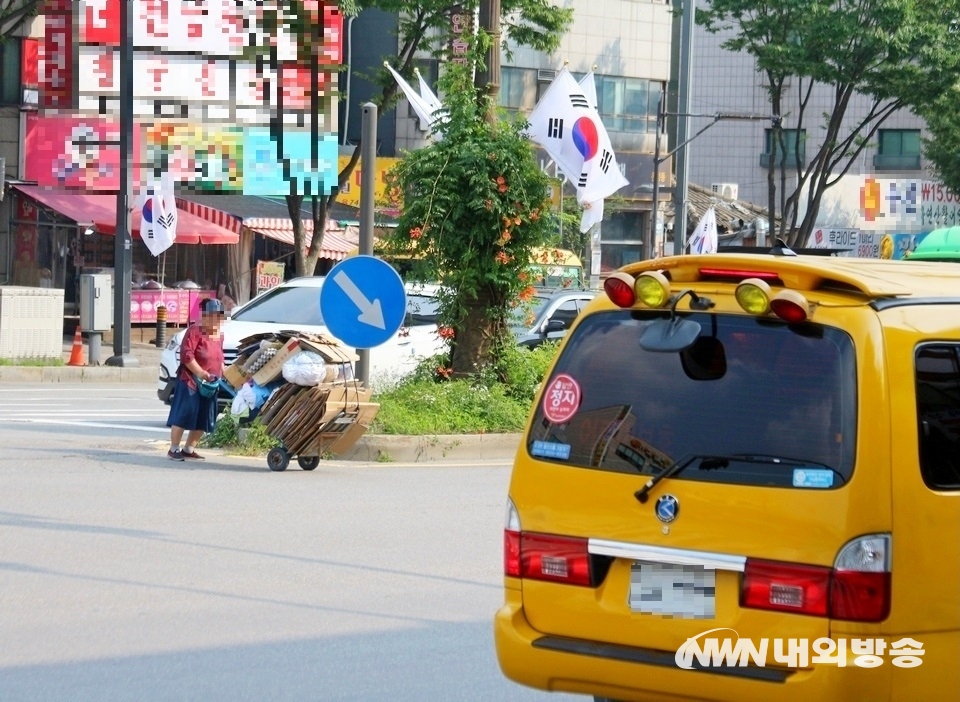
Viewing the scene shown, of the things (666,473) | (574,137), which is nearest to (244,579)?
(666,473)

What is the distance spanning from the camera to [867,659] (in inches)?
175

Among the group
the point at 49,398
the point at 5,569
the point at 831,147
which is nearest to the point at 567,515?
the point at 5,569

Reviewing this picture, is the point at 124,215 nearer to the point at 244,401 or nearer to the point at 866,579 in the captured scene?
the point at 244,401

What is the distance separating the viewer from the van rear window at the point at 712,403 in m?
4.60

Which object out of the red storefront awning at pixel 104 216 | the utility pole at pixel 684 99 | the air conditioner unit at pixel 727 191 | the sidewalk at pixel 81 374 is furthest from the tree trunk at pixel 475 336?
the air conditioner unit at pixel 727 191

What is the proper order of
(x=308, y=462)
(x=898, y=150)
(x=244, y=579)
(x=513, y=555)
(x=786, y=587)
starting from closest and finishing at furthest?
(x=786, y=587)
(x=513, y=555)
(x=244, y=579)
(x=308, y=462)
(x=898, y=150)

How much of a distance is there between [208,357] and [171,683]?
306 inches

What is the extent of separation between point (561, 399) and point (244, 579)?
4006 millimetres

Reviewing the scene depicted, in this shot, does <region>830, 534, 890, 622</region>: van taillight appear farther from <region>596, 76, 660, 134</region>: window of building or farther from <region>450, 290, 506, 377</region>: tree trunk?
<region>596, 76, 660, 134</region>: window of building

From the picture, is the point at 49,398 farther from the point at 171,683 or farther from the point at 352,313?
the point at 171,683

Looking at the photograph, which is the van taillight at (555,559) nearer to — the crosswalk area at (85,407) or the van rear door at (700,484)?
the van rear door at (700,484)

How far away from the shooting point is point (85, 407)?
19.7 metres

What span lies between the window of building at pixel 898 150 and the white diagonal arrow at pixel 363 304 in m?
52.2

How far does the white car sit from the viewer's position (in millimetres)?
17469
